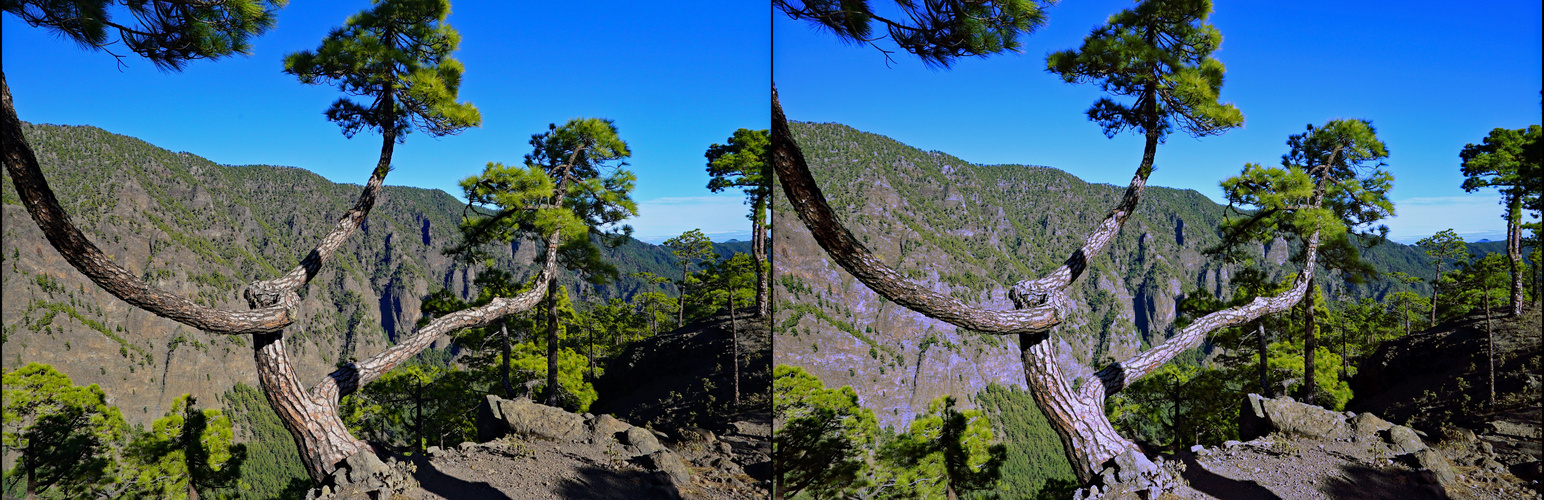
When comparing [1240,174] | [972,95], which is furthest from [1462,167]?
[972,95]

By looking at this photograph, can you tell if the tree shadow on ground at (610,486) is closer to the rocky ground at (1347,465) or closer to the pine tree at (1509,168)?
the rocky ground at (1347,465)

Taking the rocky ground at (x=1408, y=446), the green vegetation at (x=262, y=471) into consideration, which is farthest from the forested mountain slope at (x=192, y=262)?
the rocky ground at (x=1408, y=446)

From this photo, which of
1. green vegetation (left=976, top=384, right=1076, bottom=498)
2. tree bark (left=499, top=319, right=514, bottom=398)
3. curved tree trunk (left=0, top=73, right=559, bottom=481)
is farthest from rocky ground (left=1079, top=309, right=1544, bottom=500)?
tree bark (left=499, top=319, right=514, bottom=398)

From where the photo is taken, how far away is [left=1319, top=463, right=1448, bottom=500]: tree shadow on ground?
4.00 metres

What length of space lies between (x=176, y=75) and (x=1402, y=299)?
16.0m

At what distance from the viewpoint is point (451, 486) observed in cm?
441

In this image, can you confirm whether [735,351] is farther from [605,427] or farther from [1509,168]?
[1509,168]

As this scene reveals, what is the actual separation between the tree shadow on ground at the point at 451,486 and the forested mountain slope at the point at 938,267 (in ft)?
42.6

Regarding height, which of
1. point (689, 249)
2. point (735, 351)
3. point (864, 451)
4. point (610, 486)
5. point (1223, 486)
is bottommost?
point (864, 451)

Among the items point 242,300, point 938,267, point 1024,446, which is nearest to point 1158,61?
point 242,300

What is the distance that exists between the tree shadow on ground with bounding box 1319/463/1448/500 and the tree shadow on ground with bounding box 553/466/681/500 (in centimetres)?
416

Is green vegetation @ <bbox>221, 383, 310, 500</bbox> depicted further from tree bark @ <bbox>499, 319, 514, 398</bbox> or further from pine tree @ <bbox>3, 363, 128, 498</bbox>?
tree bark @ <bbox>499, 319, 514, 398</bbox>

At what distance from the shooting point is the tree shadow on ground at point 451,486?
432 cm

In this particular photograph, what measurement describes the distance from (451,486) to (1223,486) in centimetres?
491
